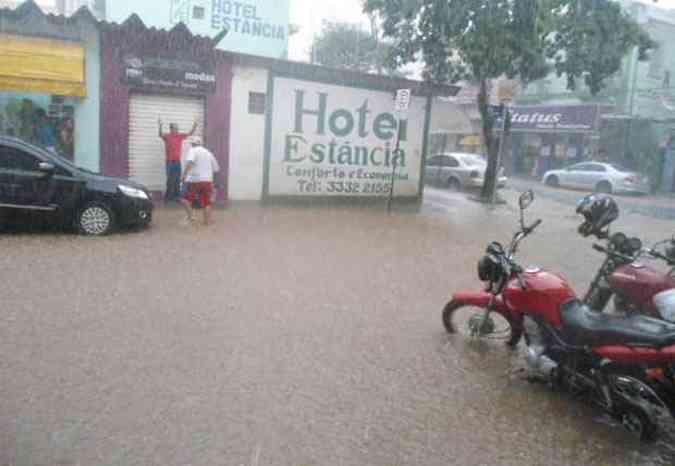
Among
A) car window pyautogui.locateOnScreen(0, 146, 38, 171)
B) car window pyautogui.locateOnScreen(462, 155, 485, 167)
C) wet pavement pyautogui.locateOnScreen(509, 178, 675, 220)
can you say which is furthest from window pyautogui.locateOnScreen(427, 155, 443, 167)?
car window pyautogui.locateOnScreen(0, 146, 38, 171)

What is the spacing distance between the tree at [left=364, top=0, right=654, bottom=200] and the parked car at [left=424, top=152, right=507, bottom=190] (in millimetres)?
5772

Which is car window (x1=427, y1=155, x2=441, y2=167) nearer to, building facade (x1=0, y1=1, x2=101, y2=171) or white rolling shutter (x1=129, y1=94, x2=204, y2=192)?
white rolling shutter (x1=129, y1=94, x2=204, y2=192)

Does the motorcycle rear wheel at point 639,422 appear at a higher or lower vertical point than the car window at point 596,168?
lower

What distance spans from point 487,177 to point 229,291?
13.7 m

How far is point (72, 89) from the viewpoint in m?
12.9

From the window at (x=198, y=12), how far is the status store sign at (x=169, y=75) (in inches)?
740

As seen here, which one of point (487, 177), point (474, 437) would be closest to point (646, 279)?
point (474, 437)

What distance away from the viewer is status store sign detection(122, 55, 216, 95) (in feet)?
A: 44.1

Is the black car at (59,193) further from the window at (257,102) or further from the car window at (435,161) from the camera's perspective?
the car window at (435,161)

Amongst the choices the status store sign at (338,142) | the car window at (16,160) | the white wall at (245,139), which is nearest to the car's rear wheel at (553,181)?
the status store sign at (338,142)

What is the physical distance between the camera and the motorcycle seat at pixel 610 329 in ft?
14.0

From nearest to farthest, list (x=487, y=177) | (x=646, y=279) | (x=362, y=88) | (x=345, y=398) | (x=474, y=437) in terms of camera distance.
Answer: (x=474, y=437)
(x=345, y=398)
(x=646, y=279)
(x=362, y=88)
(x=487, y=177)

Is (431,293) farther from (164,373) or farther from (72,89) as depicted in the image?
(72,89)

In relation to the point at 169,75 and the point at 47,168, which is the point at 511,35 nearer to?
the point at 169,75
